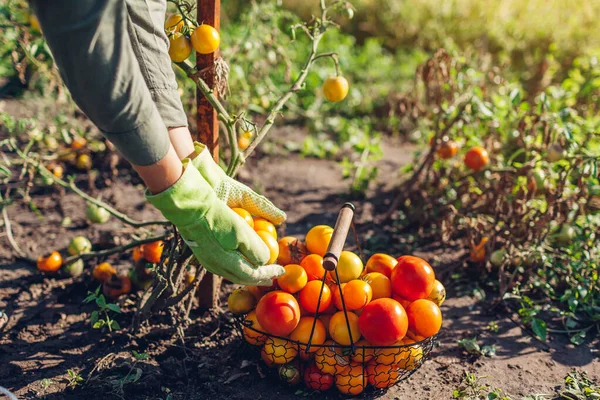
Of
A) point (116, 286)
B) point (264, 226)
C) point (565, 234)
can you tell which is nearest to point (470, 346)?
point (565, 234)

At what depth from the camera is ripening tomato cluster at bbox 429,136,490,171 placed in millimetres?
3035

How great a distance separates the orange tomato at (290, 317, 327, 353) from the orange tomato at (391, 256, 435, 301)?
34cm

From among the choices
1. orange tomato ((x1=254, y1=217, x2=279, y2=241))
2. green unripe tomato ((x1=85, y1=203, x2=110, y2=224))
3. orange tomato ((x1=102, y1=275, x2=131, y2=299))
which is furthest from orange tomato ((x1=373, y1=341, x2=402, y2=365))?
green unripe tomato ((x1=85, y1=203, x2=110, y2=224))

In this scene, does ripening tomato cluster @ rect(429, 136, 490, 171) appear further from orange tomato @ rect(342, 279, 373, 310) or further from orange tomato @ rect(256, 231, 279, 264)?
orange tomato @ rect(256, 231, 279, 264)

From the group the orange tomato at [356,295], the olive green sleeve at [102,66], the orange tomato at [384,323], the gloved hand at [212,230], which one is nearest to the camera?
the olive green sleeve at [102,66]

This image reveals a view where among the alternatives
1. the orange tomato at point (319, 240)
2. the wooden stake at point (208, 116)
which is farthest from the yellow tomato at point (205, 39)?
the orange tomato at point (319, 240)

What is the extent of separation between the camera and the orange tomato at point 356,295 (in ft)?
6.47

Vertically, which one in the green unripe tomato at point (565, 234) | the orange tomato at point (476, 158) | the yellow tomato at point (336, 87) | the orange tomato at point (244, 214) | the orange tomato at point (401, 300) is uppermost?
the orange tomato at point (476, 158)

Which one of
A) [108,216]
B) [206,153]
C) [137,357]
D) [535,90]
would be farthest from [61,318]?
[535,90]

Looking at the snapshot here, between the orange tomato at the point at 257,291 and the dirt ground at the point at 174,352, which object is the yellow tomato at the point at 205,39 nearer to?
the orange tomato at the point at 257,291

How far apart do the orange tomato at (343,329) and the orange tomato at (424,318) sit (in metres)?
0.22

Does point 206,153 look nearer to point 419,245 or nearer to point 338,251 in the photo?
point 338,251

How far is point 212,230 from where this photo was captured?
1733 mm

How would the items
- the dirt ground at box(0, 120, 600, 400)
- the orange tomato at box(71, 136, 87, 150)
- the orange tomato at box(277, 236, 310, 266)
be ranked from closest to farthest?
the dirt ground at box(0, 120, 600, 400), the orange tomato at box(277, 236, 310, 266), the orange tomato at box(71, 136, 87, 150)
